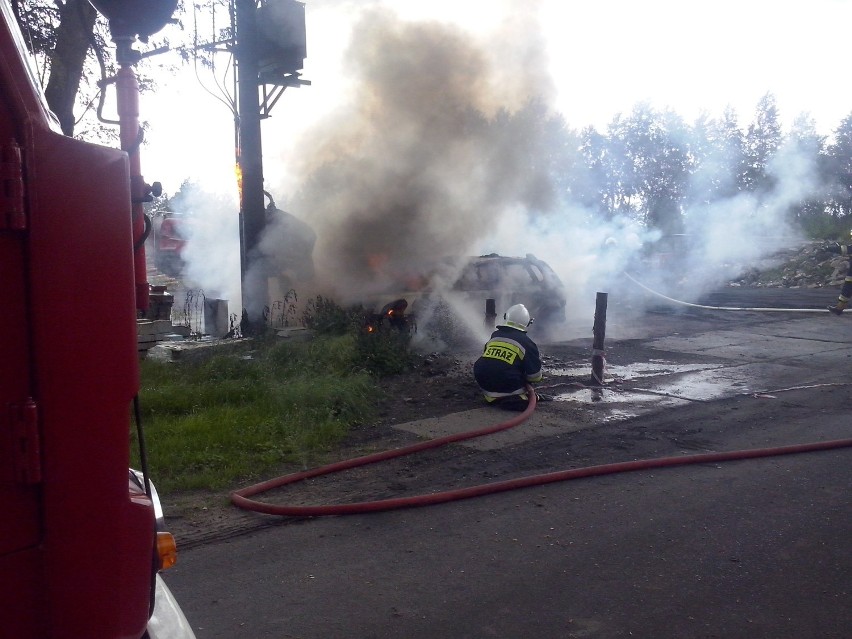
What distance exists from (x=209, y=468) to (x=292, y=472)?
2.07 ft

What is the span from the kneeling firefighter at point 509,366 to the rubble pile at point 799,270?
20195mm

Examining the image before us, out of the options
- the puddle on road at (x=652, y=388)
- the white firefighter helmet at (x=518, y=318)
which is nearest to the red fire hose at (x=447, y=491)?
the white firefighter helmet at (x=518, y=318)

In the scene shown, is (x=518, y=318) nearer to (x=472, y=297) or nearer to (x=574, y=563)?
(x=574, y=563)

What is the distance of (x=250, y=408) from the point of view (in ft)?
23.2

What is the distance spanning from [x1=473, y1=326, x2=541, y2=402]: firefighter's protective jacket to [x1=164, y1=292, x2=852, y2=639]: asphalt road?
1.43 metres

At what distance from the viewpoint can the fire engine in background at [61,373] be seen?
4.87 feet

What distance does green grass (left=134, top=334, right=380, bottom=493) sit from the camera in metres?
5.66

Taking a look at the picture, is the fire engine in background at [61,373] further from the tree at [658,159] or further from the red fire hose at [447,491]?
the tree at [658,159]

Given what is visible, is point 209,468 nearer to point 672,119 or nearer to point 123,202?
point 123,202

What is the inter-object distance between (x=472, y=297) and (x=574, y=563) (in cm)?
828

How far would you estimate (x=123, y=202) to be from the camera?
5.30 ft

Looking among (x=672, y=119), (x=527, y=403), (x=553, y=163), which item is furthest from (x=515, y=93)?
(x=672, y=119)

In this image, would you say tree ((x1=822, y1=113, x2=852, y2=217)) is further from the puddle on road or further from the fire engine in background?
the fire engine in background

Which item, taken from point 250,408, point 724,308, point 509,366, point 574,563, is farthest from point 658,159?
point 574,563
